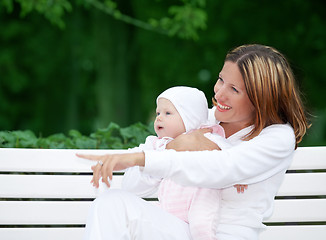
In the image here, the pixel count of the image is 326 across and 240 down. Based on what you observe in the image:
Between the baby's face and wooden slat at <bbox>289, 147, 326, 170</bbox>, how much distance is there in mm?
977

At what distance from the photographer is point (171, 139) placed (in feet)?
9.78

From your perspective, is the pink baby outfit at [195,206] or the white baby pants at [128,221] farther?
the pink baby outfit at [195,206]

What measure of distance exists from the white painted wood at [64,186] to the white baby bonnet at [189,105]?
88 cm

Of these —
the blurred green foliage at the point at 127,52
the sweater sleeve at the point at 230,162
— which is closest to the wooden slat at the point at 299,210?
the sweater sleeve at the point at 230,162

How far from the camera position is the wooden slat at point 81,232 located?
3574 mm

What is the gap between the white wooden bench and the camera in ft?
11.7

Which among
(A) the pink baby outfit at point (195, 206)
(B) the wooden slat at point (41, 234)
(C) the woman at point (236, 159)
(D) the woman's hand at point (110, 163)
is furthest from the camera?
(B) the wooden slat at point (41, 234)

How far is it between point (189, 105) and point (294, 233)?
120 centimetres

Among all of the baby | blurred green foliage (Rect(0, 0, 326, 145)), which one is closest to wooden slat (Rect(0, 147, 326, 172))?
the baby

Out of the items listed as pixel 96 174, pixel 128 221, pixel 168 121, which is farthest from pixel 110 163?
pixel 168 121

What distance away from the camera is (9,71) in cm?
1417

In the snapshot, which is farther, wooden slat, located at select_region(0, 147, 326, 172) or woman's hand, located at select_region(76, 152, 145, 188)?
wooden slat, located at select_region(0, 147, 326, 172)

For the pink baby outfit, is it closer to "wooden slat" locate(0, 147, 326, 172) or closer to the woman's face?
the woman's face

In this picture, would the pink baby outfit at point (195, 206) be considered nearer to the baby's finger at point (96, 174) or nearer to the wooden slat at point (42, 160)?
the baby's finger at point (96, 174)
